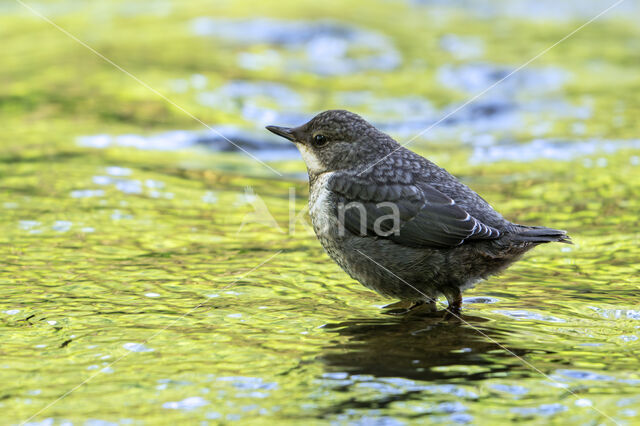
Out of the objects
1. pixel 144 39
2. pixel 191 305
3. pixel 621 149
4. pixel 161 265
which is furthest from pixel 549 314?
pixel 144 39

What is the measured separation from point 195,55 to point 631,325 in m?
9.26

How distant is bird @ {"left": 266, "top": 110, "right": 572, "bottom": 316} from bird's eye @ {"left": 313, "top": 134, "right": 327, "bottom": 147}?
0.28 meters

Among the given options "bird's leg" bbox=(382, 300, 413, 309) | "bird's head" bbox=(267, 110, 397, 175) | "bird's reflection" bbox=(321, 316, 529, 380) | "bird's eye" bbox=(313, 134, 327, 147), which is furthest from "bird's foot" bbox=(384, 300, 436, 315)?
"bird's eye" bbox=(313, 134, 327, 147)

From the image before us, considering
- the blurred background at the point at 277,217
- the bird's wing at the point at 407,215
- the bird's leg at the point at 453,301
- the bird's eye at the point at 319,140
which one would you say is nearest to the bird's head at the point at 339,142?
the bird's eye at the point at 319,140

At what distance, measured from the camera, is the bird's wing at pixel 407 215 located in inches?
159

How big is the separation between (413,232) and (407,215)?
111 mm

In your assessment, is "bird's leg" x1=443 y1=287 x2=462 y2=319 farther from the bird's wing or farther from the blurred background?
the bird's wing

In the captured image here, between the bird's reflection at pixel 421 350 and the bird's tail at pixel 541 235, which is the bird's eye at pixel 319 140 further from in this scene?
the bird's tail at pixel 541 235

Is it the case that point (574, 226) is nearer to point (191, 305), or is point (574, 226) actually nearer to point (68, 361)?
point (191, 305)

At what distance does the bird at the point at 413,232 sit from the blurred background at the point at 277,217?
244 mm

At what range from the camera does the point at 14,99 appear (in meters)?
9.66

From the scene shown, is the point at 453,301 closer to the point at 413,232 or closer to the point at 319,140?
the point at 413,232

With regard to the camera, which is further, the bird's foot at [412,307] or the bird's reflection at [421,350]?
the bird's foot at [412,307]

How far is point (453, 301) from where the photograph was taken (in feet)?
13.8
